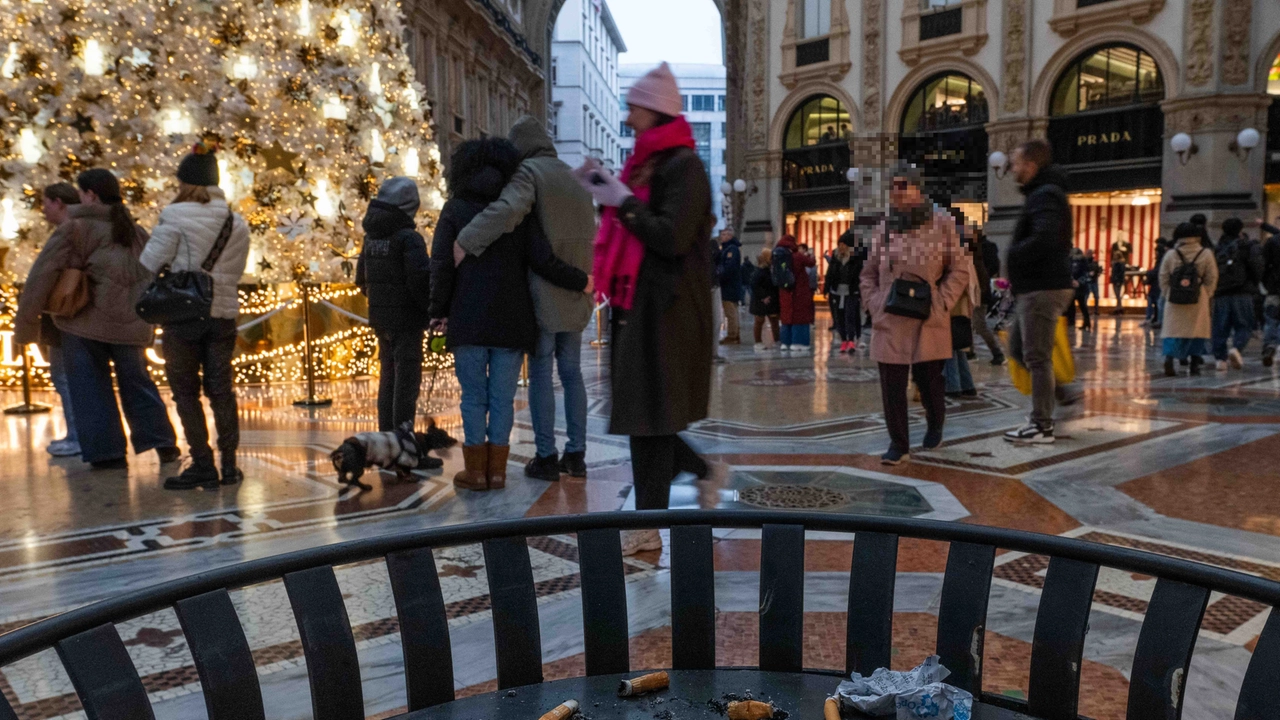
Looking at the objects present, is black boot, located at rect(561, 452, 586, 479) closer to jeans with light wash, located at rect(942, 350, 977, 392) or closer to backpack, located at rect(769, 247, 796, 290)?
jeans with light wash, located at rect(942, 350, 977, 392)

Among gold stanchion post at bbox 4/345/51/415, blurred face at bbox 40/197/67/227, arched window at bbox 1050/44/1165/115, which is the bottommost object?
gold stanchion post at bbox 4/345/51/415

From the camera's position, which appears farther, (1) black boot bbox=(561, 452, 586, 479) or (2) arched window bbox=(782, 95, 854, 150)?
(2) arched window bbox=(782, 95, 854, 150)

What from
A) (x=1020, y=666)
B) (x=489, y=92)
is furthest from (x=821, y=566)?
(x=489, y=92)

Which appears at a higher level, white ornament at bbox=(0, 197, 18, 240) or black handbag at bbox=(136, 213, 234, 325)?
white ornament at bbox=(0, 197, 18, 240)

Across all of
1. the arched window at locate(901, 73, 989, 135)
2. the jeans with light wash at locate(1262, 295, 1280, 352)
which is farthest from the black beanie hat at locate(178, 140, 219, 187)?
the arched window at locate(901, 73, 989, 135)

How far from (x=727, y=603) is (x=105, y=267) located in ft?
13.9

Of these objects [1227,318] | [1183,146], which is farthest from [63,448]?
[1183,146]

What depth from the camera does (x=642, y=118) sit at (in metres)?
3.21

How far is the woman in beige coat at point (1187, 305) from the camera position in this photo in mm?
8945

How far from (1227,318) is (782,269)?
4.66 m

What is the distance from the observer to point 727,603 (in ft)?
10.1

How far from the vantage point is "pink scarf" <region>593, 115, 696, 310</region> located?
318 centimetres

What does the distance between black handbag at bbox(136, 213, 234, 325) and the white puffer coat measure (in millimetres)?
72

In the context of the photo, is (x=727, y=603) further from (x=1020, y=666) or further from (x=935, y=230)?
(x=935, y=230)
